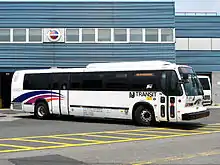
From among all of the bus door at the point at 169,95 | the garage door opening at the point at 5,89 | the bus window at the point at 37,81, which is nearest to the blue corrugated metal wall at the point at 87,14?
the garage door opening at the point at 5,89

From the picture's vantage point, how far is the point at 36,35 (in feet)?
108

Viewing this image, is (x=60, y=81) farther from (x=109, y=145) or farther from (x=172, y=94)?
(x=109, y=145)

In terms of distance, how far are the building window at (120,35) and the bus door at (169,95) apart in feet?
54.1

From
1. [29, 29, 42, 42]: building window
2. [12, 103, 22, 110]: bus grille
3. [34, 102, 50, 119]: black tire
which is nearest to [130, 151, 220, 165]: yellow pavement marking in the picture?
[34, 102, 50, 119]: black tire

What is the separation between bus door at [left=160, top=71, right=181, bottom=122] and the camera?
54.7 ft

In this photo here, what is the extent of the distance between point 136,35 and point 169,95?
56.1ft

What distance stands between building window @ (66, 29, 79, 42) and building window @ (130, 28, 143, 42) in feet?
14.2

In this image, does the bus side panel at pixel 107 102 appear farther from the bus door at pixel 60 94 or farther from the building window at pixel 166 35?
the building window at pixel 166 35

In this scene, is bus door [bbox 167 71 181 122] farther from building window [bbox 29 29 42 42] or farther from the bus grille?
building window [bbox 29 29 42 42]

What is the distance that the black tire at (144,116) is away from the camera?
17.6 m

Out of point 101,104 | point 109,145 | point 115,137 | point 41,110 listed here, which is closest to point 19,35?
point 41,110

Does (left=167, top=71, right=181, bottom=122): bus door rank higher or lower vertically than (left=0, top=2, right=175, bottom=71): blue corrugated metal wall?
lower

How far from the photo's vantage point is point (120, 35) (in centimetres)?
3344

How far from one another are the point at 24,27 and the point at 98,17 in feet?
19.1
